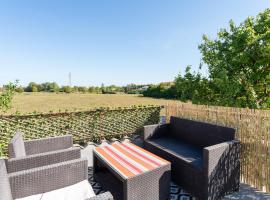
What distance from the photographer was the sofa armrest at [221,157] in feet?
10.1

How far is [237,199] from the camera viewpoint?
3340mm

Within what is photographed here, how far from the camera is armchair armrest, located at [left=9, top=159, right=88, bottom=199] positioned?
2.40 m

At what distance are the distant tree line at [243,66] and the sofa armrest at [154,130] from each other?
4258 millimetres

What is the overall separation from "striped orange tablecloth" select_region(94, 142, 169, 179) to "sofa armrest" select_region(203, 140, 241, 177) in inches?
28.9

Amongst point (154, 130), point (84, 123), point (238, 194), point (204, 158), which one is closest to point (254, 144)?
point (238, 194)

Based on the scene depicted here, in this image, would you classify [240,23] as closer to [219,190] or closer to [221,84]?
[221,84]

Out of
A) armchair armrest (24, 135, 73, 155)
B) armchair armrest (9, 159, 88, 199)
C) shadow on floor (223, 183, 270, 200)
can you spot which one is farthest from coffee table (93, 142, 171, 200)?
shadow on floor (223, 183, 270, 200)

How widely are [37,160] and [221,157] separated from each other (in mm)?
3327

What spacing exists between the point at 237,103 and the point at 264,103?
1185 millimetres

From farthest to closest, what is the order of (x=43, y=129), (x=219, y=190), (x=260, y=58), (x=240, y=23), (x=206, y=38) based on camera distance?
(x=206, y=38), (x=240, y=23), (x=260, y=58), (x=43, y=129), (x=219, y=190)

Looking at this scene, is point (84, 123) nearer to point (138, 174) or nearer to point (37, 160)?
point (37, 160)

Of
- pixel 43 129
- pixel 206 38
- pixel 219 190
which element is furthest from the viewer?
pixel 206 38

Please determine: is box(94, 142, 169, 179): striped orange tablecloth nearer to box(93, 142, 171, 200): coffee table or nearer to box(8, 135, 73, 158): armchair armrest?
box(93, 142, 171, 200): coffee table

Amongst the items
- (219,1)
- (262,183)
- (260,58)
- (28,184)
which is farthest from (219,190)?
(219,1)
